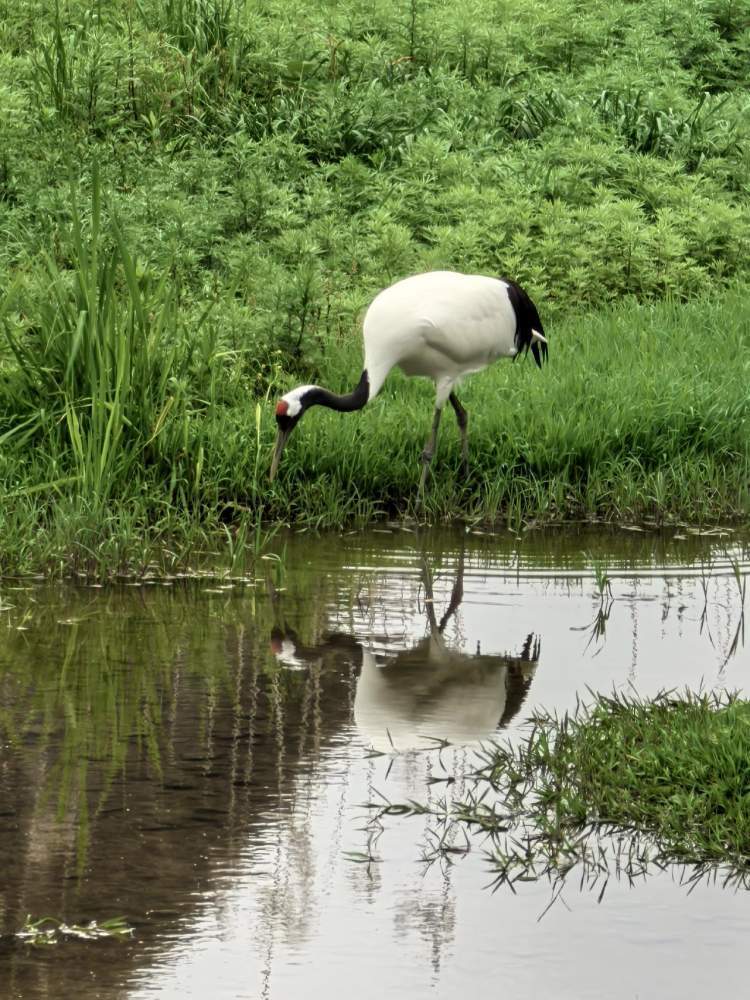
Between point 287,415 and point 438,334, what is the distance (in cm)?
112

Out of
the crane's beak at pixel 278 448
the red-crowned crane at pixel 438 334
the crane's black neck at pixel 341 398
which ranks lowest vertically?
the crane's beak at pixel 278 448

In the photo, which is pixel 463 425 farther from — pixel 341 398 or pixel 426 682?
pixel 426 682

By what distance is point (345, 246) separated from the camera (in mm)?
12312

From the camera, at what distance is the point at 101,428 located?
8.39 meters

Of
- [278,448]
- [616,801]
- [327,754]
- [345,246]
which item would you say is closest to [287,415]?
[278,448]

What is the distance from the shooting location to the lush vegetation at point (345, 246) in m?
8.71

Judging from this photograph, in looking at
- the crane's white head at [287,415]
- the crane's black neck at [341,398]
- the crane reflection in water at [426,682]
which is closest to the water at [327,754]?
the crane reflection in water at [426,682]

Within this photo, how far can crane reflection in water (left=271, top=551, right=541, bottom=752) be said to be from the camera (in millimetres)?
5695

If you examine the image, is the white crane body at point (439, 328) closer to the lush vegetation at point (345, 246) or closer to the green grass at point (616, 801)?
the lush vegetation at point (345, 246)

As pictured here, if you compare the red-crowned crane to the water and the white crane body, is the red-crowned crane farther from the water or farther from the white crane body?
the water

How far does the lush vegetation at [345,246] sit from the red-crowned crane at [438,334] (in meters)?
0.24

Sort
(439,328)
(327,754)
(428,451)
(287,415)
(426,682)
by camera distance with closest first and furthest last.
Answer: (327,754) → (426,682) → (287,415) → (428,451) → (439,328)

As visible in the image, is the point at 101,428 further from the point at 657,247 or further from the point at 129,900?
the point at 657,247

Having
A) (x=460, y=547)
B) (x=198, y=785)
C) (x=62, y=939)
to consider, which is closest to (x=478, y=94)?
(x=460, y=547)
